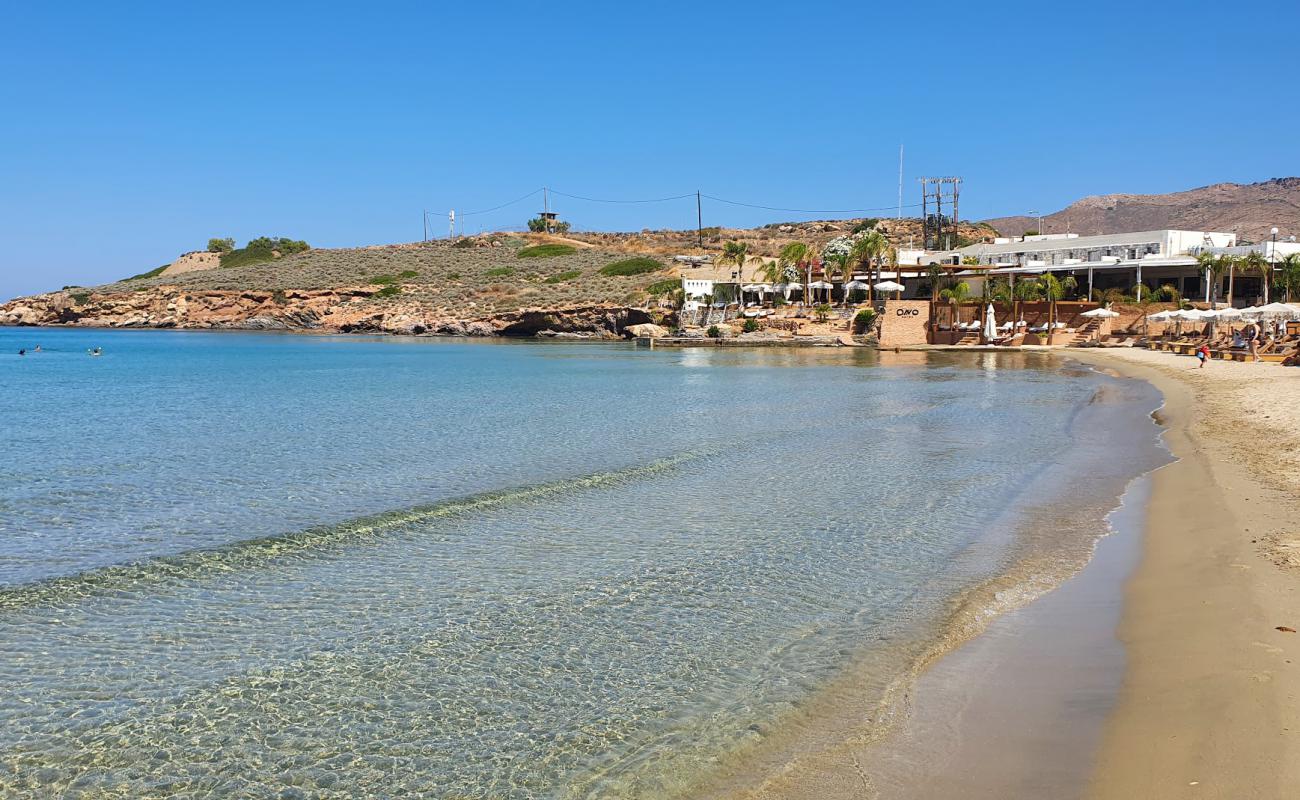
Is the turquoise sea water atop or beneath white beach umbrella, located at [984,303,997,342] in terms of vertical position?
Result: beneath

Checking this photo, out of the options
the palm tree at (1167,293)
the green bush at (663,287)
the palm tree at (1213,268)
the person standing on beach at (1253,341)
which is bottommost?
the person standing on beach at (1253,341)

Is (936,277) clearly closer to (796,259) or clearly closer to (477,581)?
(796,259)

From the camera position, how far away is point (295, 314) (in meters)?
102

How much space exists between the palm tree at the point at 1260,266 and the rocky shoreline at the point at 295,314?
4266 cm

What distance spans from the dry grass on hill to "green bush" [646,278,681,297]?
1023 millimetres

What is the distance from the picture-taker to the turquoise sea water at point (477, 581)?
555 centimetres

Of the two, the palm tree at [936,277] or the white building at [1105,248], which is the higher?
the white building at [1105,248]

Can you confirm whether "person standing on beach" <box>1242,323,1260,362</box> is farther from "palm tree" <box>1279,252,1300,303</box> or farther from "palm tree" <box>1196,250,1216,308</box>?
"palm tree" <box>1279,252,1300,303</box>

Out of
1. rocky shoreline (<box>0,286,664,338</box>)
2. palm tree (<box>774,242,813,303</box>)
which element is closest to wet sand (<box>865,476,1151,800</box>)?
palm tree (<box>774,242,813,303</box>)

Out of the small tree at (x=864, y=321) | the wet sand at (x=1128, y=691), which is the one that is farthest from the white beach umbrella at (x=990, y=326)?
the wet sand at (x=1128, y=691)

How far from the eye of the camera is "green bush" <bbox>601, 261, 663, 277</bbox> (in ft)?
316

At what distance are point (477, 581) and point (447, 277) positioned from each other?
329 feet

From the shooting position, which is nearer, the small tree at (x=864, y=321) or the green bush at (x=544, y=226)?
the small tree at (x=864, y=321)

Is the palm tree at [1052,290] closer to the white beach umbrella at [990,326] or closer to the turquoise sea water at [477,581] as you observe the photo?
the white beach umbrella at [990,326]
